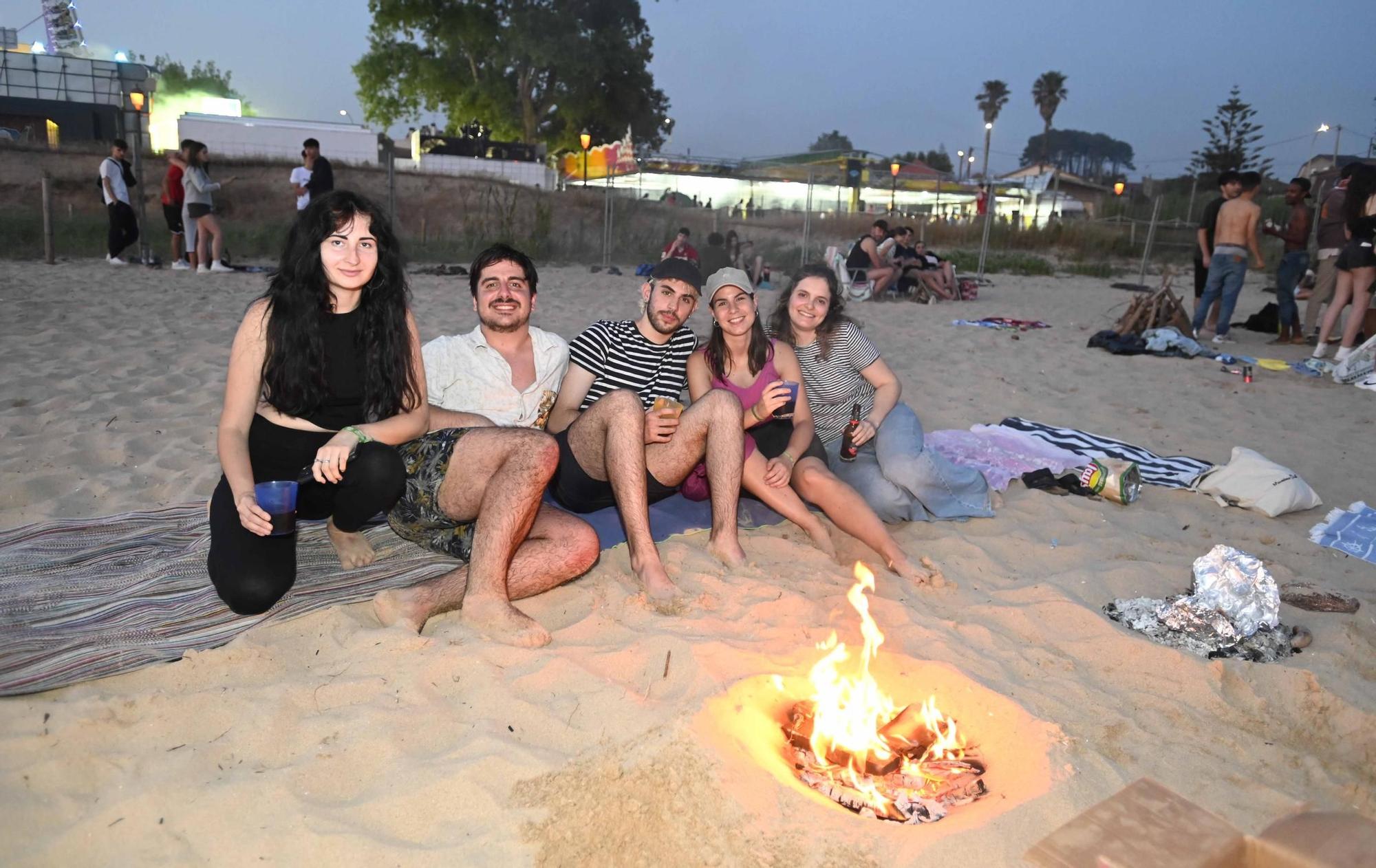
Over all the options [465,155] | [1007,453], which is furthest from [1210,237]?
[465,155]

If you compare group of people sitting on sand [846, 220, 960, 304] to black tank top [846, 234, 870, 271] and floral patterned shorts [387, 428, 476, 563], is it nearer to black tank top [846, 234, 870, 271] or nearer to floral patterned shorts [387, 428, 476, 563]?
black tank top [846, 234, 870, 271]

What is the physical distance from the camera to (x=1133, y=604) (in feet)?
10.3

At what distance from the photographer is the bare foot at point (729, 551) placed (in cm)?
339

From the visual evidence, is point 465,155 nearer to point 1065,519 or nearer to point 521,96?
point 521,96

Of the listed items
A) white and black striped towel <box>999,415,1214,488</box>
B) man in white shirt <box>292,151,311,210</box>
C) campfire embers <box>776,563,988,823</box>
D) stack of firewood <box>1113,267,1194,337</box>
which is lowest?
campfire embers <box>776,563,988,823</box>

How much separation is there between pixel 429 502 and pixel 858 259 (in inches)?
410

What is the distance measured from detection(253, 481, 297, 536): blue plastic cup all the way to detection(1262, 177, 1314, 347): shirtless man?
33.8 feet

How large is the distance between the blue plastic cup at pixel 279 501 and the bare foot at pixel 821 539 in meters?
2.07

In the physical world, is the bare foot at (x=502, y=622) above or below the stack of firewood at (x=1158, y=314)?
below

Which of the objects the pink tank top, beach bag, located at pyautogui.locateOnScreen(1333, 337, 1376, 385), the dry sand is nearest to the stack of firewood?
beach bag, located at pyautogui.locateOnScreen(1333, 337, 1376, 385)

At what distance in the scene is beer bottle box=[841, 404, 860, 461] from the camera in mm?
3904

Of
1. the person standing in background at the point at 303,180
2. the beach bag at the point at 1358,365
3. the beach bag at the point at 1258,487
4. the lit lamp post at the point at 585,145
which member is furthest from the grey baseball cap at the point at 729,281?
the lit lamp post at the point at 585,145

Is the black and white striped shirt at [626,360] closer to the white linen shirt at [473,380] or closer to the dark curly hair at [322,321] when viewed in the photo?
the white linen shirt at [473,380]

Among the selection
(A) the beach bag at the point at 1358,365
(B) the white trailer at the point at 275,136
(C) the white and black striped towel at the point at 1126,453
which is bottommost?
(C) the white and black striped towel at the point at 1126,453
